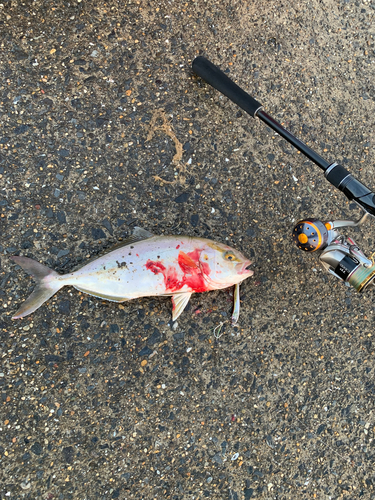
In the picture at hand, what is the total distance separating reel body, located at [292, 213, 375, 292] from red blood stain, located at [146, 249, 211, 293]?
27.2 inches

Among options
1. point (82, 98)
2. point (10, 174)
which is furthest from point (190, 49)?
point (10, 174)

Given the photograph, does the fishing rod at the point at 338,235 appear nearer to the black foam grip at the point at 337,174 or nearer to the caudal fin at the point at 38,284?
the black foam grip at the point at 337,174

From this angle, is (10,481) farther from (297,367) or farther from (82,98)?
(82,98)

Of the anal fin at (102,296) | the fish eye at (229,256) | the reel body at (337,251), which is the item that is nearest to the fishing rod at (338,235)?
the reel body at (337,251)

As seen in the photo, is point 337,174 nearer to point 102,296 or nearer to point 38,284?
point 102,296

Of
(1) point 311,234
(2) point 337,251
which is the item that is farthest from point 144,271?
(2) point 337,251

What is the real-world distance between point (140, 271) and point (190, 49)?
185 cm

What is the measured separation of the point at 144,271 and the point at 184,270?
28 cm

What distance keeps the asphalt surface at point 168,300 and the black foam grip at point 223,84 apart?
0.51 feet

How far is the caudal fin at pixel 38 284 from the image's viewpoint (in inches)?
95.8

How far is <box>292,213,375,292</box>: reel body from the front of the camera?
2377mm

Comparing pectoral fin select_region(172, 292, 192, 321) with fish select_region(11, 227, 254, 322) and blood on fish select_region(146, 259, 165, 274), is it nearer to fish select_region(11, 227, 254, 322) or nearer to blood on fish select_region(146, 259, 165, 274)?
fish select_region(11, 227, 254, 322)

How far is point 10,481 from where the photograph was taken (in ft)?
7.96

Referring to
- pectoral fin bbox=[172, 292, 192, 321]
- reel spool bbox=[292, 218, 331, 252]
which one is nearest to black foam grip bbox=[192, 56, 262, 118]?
reel spool bbox=[292, 218, 331, 252]
